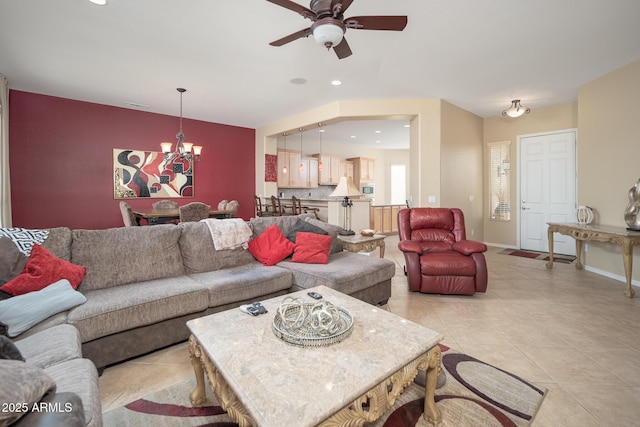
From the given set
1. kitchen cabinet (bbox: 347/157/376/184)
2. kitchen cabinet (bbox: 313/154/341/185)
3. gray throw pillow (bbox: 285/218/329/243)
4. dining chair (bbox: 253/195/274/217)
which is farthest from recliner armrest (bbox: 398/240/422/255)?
kitchen cabinet (bbox: 347/157/376/184)

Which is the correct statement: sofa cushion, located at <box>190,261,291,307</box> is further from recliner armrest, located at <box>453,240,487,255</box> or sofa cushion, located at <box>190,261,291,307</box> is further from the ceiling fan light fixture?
recliner armrest, located at <box>453,240,487,255</box>

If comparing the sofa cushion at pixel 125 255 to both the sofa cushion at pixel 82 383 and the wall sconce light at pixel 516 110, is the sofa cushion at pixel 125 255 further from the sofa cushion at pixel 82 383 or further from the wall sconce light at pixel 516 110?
the wall sconce light at pixel 516 110

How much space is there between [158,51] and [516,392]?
4456 millimetres

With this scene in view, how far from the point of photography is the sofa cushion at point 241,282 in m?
2.35

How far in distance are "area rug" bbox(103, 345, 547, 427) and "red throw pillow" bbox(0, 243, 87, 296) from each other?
1.00 m

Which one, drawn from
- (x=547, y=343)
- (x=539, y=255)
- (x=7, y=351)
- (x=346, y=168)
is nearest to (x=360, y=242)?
(x=547, y=343)

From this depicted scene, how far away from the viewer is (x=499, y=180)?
19.9ft

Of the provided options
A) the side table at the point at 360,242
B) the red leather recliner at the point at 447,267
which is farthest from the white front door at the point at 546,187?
the side table at the point at 360,242

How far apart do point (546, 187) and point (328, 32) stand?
5.49 m

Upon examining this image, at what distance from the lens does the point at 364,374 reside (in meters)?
1.17

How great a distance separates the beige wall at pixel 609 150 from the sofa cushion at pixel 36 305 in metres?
5.84

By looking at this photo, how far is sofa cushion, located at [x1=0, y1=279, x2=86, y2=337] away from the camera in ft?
5.24

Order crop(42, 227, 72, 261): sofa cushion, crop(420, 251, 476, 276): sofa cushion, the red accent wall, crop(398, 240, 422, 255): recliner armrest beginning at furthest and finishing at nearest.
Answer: the red accent wall → crop(398, 240, 422, 255): recliner armrest → crop(420, 251, 476, 276): sofa cushion → crop(42, 227, 72, 261): sofa cushion

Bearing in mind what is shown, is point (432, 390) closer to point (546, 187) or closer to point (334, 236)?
point (334, 236)
